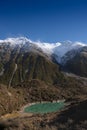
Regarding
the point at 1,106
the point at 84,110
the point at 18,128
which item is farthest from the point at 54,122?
the point at 1,106

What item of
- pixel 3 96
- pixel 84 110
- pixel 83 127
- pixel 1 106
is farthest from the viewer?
pixel 3 96

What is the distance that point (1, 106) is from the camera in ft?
586

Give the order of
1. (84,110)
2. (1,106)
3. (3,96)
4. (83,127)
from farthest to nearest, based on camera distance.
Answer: (3,96), (1,106), (84,110), (83,127)

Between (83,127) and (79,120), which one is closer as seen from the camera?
(83,127)

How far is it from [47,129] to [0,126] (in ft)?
20.5

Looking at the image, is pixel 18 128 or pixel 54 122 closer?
pixel 18 128

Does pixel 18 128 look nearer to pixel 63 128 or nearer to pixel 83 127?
pixel 63 128

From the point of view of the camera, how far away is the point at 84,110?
48.8 m

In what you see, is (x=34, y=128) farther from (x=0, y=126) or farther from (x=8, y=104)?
(x=8, y=104)

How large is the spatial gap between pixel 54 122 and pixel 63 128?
4124 millimetres

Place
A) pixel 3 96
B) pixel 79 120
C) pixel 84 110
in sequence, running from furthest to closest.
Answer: pixel 3 96, pixel 84 110, pixel 79 120

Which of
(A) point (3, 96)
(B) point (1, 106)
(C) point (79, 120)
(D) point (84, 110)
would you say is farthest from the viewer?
(A) point (3, 96)

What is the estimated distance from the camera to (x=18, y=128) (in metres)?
36.9

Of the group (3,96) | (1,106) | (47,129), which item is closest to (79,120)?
(47,129)
